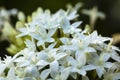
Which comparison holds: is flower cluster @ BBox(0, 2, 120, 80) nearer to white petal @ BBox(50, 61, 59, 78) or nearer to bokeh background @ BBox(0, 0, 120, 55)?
white petal @ BBox(50, 61, 59, 78)

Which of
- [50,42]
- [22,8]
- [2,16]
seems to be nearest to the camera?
[50,42]

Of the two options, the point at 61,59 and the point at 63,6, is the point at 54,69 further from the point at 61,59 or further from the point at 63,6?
the point at 63,6

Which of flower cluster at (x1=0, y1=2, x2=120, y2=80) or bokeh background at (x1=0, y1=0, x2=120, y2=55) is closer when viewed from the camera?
flower cluster at (x1=0, y1=2, x2=120, y2=80)

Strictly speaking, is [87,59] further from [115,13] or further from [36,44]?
[115,13]

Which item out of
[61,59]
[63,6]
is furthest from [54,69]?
[63,6]

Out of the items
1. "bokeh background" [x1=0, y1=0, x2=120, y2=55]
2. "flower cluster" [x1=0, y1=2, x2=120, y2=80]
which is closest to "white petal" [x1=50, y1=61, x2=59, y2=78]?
"flower cluster" [x1=0, y1=2, x2=120, y2=80]

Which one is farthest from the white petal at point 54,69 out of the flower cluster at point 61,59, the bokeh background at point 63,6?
the bokeh background at point 63,6

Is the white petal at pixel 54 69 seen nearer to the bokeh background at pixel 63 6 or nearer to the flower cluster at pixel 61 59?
the flower cluster at pixel 61 59

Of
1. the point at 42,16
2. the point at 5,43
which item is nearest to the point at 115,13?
the point at 5,43
